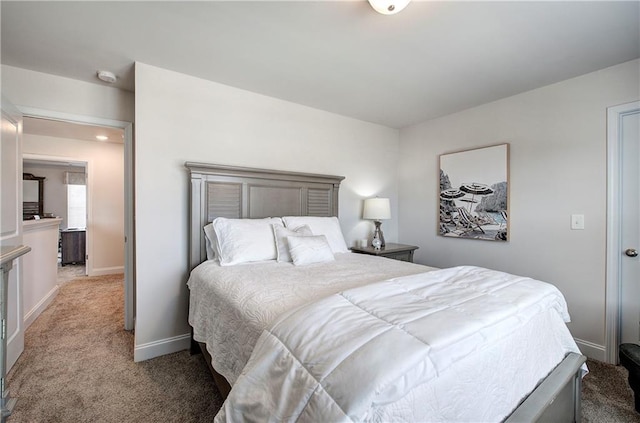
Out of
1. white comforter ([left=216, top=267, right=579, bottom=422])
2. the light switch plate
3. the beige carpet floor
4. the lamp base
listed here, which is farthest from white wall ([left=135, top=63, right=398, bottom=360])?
the light switch plate

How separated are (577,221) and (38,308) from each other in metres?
5.60

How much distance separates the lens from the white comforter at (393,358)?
0.72 meters

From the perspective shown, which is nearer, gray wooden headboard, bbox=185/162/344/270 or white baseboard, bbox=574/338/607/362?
white baseboard, bbox=574/338/607/362

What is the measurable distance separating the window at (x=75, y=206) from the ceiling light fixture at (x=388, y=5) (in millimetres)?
8162

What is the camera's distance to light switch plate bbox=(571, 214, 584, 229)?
2.38 m

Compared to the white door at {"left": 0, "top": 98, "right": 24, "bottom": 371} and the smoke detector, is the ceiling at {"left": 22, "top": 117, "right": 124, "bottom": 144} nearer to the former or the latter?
the smoke detector

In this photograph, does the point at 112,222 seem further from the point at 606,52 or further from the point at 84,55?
the point at 606,52

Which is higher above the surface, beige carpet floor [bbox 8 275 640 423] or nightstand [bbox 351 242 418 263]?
nightstand [bbox 351 242 418 263]

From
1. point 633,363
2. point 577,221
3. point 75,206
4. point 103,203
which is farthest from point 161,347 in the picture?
point 75,206

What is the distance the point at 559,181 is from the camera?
250 centimetres

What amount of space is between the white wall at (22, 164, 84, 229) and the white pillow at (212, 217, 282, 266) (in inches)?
268

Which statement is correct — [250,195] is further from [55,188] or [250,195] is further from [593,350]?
[55,188]

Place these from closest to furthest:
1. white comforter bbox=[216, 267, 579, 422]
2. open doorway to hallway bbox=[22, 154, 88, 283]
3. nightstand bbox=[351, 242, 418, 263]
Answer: white comforter bbox=[216, 267, 579, 422] → nightstand bbox=[351, 242, 418, 263] → open doorway to hallway bbox=[22, 154, 88, 283]

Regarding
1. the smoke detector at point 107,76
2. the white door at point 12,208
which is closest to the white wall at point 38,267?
the white door at point 12,208
